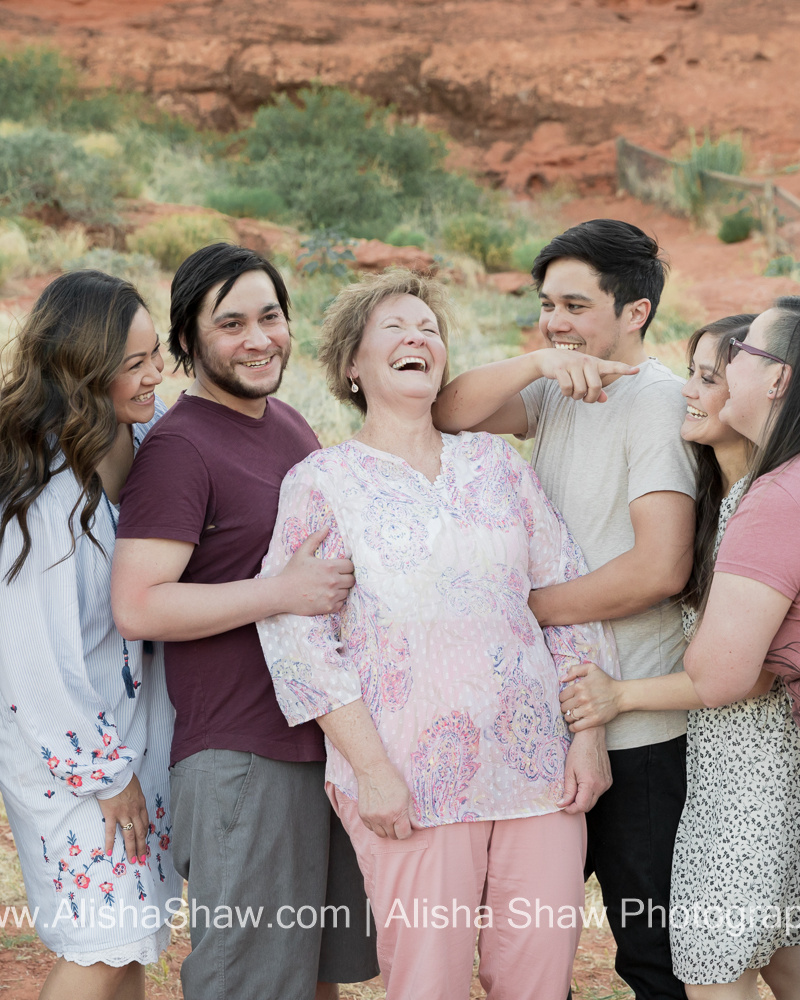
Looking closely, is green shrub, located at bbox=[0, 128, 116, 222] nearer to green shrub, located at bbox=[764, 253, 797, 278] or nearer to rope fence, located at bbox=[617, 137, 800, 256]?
green shrub, located at bbox=[764, 253, 797, 278]

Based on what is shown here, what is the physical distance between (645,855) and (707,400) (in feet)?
3.75

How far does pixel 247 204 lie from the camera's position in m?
13.5

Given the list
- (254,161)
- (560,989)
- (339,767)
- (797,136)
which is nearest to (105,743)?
(339,767)

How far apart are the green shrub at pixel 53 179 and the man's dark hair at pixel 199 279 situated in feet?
30.2

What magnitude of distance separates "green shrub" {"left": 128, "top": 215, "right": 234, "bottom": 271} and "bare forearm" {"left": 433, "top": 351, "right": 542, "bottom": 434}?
28.2ft

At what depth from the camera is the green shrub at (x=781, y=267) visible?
1197 cm

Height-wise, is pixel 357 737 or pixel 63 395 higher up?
pixel 63 395

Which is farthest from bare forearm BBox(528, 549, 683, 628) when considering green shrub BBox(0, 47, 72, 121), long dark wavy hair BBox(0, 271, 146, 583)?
green shrub BBox(0, 47, 72, 121)

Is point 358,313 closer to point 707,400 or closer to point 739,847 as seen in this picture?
point 707,400

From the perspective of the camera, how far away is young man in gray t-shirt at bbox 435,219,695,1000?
245cm

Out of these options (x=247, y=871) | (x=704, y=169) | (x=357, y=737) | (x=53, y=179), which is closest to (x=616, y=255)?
(x=357, y=737)

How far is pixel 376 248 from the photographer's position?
11.1 m

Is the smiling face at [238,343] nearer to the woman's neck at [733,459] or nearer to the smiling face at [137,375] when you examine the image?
the smiling face at [137,375]

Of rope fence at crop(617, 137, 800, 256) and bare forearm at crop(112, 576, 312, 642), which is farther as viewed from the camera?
rope fence at crop(617, 137, 800, 256)
